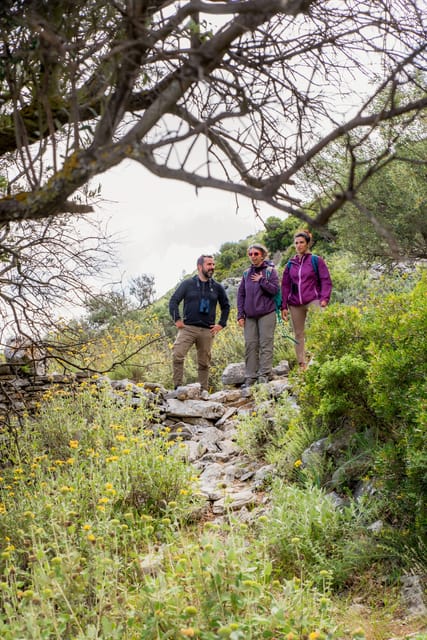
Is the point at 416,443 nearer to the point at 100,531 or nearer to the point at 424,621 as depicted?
the point at 424,621

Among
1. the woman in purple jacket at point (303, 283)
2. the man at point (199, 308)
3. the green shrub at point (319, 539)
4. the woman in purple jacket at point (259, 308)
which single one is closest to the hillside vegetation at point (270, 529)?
the green shrub at point (319, 539)

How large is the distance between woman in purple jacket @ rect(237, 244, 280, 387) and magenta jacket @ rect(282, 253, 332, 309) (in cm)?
44

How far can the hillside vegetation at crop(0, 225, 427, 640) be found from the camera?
2.68m

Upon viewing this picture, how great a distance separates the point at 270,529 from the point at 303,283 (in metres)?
4.74

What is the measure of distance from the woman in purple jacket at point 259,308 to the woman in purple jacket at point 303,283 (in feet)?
1.04

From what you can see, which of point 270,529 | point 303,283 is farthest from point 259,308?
point 270,529

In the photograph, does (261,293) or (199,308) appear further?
(199,308)

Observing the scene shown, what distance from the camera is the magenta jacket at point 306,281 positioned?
8.01 metres

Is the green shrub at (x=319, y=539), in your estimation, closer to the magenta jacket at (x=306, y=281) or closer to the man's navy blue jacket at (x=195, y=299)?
the magenta jacket at (x=306, y=281)

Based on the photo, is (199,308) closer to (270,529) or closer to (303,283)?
(303,283)

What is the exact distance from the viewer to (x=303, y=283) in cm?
812

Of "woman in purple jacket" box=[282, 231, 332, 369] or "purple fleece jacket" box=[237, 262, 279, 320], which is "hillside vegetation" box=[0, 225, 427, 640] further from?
"purple fleece jacket" box=[237, 262, 279, 320]

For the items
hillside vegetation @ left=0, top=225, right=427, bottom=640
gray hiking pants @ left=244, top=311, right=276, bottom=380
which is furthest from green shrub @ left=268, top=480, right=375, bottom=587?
gray hiking pants @ left=244, top=311, right=276, bottom=380

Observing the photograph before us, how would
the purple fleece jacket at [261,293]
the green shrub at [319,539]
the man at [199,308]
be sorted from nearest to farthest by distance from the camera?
the green shrub at [319,539]
the purple fleece jacket at [261,293]
the man at [199,308]
